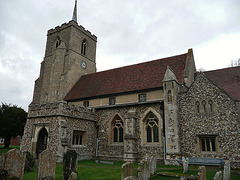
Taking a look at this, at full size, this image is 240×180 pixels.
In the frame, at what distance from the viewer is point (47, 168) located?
268 inches

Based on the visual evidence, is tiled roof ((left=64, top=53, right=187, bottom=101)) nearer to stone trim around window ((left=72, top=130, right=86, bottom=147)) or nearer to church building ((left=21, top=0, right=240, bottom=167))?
church building ((left=21, top=0, right=240, bottom=167))

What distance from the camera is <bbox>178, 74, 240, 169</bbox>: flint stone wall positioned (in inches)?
488

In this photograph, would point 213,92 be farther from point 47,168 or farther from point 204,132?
point 47,168

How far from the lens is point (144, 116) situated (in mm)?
16438

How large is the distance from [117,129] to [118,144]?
1.37 m

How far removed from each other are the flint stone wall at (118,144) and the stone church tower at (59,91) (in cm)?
99

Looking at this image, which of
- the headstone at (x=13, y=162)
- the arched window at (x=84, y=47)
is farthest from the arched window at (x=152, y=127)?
the arched window at (x=84, y=47)

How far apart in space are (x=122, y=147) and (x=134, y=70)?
9.12 m

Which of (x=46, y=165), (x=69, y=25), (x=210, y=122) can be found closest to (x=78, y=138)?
(x=46, y=165)

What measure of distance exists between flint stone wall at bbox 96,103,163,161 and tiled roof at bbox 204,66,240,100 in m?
5.75

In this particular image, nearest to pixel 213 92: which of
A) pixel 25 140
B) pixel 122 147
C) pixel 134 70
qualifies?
pixel 122 147

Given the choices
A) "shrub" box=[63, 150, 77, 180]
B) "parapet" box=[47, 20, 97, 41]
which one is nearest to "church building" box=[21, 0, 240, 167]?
"shrub" box=[63, 150, 77, 180]

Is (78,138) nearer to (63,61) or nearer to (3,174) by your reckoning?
(3,174)

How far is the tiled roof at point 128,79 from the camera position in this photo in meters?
18.7
